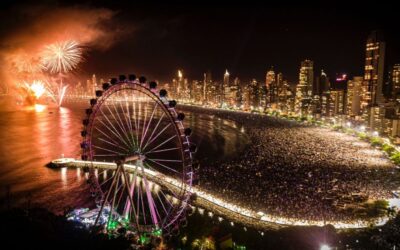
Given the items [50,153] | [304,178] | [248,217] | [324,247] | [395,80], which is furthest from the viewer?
[395,80]

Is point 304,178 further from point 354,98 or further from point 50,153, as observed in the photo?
point 354,98

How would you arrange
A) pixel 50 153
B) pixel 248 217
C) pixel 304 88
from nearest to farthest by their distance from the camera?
1. pixel 248 217
2. pixel 50 153
3. pixel 304 88

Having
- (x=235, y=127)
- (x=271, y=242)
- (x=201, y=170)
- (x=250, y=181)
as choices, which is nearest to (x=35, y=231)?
(x=271, y=242)

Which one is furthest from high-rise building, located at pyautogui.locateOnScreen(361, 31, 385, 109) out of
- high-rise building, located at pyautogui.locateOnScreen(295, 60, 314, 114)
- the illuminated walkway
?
the illuminated walkway

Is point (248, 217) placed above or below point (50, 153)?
above

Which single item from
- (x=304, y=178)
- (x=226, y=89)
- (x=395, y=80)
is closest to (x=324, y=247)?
(x=304, y=178)

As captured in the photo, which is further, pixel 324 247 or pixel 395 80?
pixel 395 80

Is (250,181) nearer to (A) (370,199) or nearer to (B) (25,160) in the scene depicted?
(A) (370,199)
